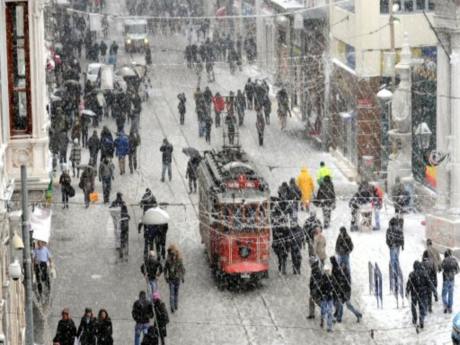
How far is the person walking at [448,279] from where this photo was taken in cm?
3054

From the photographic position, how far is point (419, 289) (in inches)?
1181

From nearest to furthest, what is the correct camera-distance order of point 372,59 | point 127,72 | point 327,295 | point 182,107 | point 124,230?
1. point 327,295
2. point 124,230
3. point 372,59
4. point 182,107
5. point 127,72

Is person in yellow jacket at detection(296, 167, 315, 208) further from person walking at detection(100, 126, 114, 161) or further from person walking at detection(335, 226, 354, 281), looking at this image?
person walking at detection(100, 126, 114, 161)

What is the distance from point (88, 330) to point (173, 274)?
140 inches

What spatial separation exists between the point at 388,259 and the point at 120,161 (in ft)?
37.8

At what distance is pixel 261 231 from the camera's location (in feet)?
→ 111

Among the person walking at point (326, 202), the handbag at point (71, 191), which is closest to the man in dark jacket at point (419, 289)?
the person walking at point (326, 202)

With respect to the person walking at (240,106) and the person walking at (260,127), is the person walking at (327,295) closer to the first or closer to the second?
the person walking at (260,127)

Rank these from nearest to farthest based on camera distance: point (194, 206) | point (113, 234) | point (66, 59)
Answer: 1. point (113, 234)
2. point (194, 206)
3. point (66, 59)

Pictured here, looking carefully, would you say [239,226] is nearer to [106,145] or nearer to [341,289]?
[341,289]

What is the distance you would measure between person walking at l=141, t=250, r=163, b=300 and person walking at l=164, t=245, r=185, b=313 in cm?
20

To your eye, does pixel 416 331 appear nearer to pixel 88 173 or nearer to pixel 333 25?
pixel 88 173

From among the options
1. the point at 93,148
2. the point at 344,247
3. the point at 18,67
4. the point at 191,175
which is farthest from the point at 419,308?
the point at 93,148

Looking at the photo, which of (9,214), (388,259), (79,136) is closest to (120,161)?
(79,136)
